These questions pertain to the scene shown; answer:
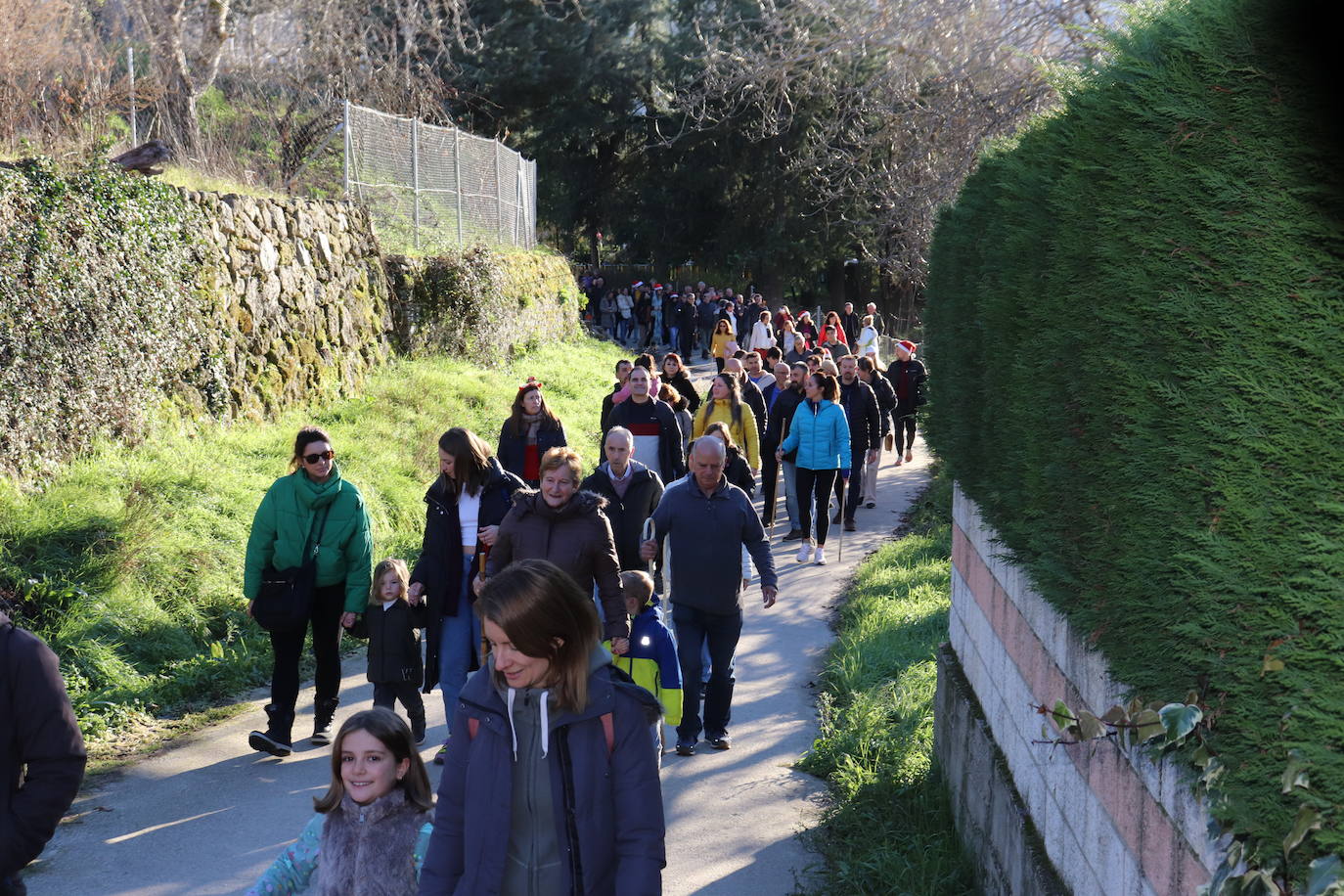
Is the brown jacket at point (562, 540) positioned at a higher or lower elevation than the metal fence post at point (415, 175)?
lower

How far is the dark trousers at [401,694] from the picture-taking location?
23.8 feet

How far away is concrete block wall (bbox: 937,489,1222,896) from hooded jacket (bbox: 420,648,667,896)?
1.27 metres

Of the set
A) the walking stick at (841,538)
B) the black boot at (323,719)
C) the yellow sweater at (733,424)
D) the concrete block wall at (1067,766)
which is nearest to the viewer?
the concrete block wall at (1067,766)

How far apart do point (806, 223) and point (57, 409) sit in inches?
1338

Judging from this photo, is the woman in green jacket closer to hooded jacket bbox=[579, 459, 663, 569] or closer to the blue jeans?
the blue jeans

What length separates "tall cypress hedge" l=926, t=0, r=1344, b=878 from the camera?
250cm

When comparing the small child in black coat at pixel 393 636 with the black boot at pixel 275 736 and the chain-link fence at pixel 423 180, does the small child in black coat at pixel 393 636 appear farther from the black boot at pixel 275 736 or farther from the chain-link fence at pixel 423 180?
the chain-link fence at pixel 423 180

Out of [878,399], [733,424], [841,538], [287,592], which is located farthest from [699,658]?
[878,399]

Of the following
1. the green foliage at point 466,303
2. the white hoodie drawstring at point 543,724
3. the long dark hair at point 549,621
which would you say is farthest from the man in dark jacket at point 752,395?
the white hoodie drawstring at point 543,724

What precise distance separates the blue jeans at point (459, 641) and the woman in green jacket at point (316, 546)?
1.80 ft

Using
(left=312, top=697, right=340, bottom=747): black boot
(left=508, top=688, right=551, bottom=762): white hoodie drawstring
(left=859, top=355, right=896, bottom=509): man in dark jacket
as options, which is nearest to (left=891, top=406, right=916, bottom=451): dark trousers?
(left=859, top=355, right=896, bottom=509): man in dark jacket

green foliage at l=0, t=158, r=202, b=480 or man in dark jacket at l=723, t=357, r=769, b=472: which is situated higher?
green foliage at l=0, t=158, r=202, b=480

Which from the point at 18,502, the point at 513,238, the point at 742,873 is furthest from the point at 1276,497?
the point at 513,238

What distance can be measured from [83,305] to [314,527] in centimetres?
447
